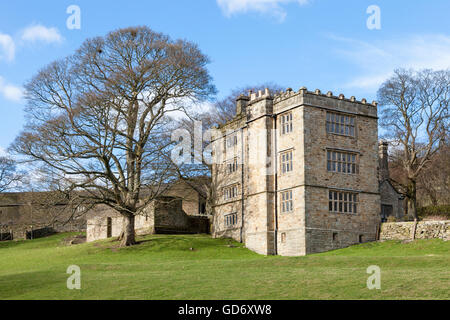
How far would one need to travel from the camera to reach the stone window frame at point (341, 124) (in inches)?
1606

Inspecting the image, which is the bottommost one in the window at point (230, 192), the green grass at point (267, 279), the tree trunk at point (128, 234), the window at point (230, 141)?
the green grass at point (267, 279)

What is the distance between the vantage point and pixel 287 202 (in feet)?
132

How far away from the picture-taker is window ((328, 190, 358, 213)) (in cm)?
3969

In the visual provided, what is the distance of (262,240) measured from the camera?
135 feet

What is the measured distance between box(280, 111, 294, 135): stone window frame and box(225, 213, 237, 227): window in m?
9.02

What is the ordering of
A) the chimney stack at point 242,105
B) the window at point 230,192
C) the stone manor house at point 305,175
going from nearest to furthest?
1. the stone manor house at point 305,175
2. the window at point 230,192
3. the chimney stack at point 242,105

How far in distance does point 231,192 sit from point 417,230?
52.1 ft

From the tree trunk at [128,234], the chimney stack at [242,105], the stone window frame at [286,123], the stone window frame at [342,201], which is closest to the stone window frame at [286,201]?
the stone window frame at [342,201]

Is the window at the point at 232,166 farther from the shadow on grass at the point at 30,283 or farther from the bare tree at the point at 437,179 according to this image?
the bare tree at the point at 437,179

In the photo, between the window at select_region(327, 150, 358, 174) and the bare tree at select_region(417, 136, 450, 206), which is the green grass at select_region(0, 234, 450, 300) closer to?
the window at select_region(327, 150, 358, 174)

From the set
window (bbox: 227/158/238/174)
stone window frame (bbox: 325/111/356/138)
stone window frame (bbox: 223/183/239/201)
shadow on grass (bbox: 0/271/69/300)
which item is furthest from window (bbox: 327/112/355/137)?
shadow on grass (bbox: 0/271/69/300)

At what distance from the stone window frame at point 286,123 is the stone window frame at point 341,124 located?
2.44 meters
